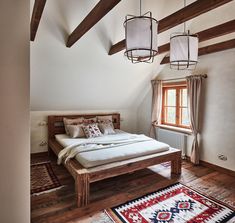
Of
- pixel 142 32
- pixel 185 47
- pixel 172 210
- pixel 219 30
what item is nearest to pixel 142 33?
pixel 142 32

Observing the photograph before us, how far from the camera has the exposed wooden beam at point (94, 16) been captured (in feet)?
6.07

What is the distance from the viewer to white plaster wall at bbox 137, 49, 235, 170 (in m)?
3.20

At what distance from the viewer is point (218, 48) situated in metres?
3.21

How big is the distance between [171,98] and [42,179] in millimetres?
3376

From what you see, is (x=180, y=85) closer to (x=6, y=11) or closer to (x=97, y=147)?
(x=97, y=147)

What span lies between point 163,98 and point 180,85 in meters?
0.66

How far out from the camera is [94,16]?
6.98 ft

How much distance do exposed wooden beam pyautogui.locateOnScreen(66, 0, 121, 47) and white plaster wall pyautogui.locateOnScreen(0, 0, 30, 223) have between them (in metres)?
0.79

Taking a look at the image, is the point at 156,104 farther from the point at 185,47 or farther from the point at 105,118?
the point at 185,47

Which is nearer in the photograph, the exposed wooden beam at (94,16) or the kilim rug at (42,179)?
the exposed wooden beam at (94,16)

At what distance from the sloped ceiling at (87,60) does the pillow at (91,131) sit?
74 centimetres

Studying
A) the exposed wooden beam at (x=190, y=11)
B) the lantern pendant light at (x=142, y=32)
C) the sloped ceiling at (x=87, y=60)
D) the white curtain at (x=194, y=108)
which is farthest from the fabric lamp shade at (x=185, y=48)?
the white curtain at (x=194, y=108)

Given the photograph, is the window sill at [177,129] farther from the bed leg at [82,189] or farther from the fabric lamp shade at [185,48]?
the bed leg at [82,189]

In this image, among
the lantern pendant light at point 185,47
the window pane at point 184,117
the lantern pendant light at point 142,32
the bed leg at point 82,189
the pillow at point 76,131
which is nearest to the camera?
the lantern pendant light at point 142,32
